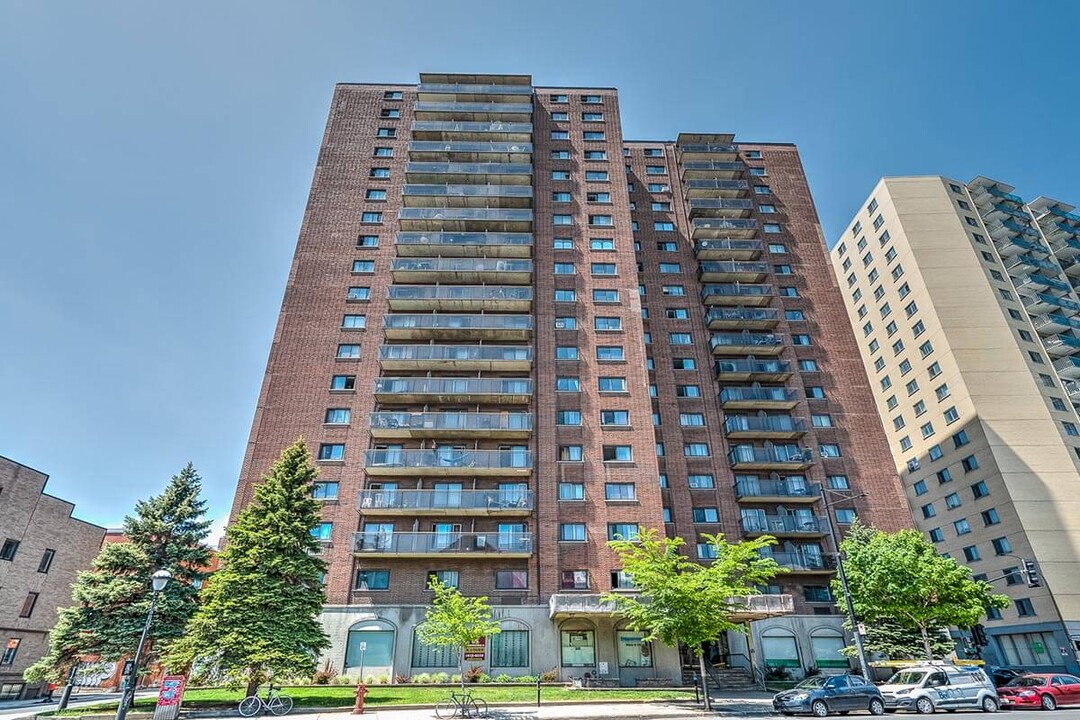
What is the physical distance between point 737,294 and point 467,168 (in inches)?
950

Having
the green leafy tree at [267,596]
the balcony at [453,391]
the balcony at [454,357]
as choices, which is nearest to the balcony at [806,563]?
the balcony at [453,391]

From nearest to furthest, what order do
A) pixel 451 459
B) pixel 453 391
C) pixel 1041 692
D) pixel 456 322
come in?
pixel 1041 692
pixel 451 459
pixel 453 391
pixel 456 322

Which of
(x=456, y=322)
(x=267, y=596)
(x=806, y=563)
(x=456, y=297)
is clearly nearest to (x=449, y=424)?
(x=456, y=322)

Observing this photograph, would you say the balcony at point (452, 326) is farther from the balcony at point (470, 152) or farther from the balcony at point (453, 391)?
the balcony at point (470, 152)

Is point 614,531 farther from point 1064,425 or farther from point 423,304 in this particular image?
point 1064,425

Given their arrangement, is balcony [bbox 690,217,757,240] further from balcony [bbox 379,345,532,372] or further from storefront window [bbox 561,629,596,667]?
storefront window [bbox 561,629,596,667]

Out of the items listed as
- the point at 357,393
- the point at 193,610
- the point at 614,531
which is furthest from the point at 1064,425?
the point at 193,610

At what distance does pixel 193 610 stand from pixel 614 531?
848 inches

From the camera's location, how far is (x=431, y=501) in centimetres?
3316

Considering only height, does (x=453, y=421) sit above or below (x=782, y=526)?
above

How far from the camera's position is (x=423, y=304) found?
130 ft

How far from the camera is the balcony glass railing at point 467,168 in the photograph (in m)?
45.1

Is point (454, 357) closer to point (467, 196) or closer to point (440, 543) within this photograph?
point (440, 543)

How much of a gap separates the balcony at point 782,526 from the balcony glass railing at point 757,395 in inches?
337
